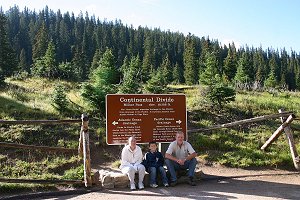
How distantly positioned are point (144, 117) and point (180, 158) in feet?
4.82

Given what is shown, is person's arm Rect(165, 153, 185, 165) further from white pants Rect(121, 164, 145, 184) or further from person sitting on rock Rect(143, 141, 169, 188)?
white pants Rect(121, 164, 145, 184)

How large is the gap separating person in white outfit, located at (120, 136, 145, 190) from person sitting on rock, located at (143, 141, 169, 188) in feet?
0.68

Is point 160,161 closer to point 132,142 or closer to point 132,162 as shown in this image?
point 132,162

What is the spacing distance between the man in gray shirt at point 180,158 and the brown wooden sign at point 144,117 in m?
0.64

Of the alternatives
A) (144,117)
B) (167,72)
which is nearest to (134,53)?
(167,72)

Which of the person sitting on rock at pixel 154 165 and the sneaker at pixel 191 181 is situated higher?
the person sitting on rock at pixel 154 165

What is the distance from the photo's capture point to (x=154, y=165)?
9.03 metres

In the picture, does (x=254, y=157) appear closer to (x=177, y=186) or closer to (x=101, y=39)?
(x=177, y=186)

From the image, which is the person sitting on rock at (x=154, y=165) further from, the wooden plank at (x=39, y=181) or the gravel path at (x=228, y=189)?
the wooden plank at (x=39, y=181)

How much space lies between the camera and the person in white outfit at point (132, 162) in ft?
28.4

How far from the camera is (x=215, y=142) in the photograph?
13.2 m

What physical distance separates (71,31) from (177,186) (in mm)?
129515

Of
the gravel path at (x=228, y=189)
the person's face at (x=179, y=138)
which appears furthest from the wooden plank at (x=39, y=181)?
the person's face at (x=179, y=138)

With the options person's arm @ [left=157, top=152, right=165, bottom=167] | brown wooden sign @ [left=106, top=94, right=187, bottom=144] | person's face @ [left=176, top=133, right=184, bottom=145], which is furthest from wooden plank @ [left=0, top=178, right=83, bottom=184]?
person's face @ [left=176, top=133, right=184, bottom=145]
